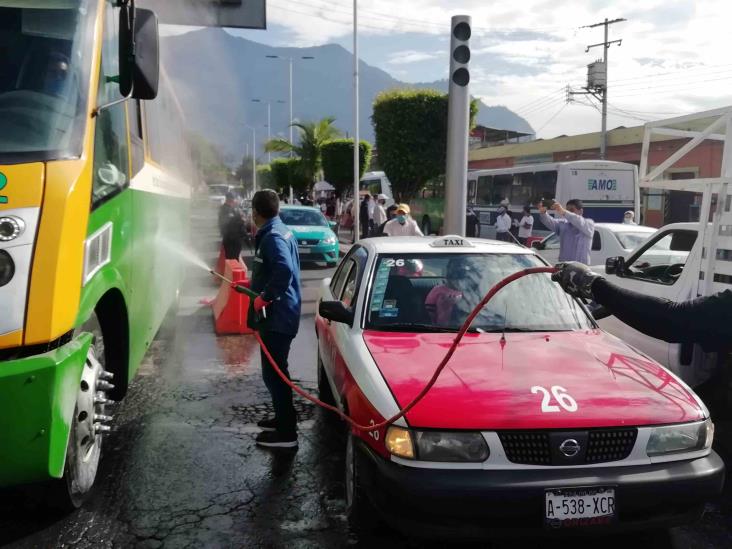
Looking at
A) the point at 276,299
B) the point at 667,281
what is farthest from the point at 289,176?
the point at 276,299

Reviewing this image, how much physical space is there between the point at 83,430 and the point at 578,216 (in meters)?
7.27

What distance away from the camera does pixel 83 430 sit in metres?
3.68

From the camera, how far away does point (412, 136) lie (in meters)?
26.9

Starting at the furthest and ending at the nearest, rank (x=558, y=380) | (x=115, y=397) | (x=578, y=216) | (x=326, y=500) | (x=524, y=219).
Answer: (x=524, y=219) → (x=578, y=216) → (x=115, y=397) → (x=326, y=500) → (x=558, y=380)

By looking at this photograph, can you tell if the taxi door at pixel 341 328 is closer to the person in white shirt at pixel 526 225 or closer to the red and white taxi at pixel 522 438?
the red and white taxi at pixel 522 438

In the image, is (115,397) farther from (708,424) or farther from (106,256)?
(708,424)

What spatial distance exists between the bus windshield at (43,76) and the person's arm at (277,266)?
1.51 metres

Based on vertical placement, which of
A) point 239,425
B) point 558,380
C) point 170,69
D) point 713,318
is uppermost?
point 170,69

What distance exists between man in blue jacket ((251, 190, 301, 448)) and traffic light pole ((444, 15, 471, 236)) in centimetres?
515

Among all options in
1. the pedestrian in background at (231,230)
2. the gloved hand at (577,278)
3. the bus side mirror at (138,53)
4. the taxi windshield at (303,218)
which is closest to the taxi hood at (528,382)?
the gloved hand at (577,278)

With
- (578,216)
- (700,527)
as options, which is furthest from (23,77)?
(578,216)

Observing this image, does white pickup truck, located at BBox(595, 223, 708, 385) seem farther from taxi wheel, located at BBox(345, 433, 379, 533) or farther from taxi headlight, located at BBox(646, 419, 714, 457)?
taxi wheel, located at BBox(345, 433, 379, 533)

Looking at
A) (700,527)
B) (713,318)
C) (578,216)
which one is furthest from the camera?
(578,216)

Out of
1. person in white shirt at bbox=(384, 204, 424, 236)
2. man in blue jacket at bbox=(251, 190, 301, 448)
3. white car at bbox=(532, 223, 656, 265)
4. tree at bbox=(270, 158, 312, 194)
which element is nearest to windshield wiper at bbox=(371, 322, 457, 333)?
man in blue jacket at bbox=(251, 190, 301, 448)
